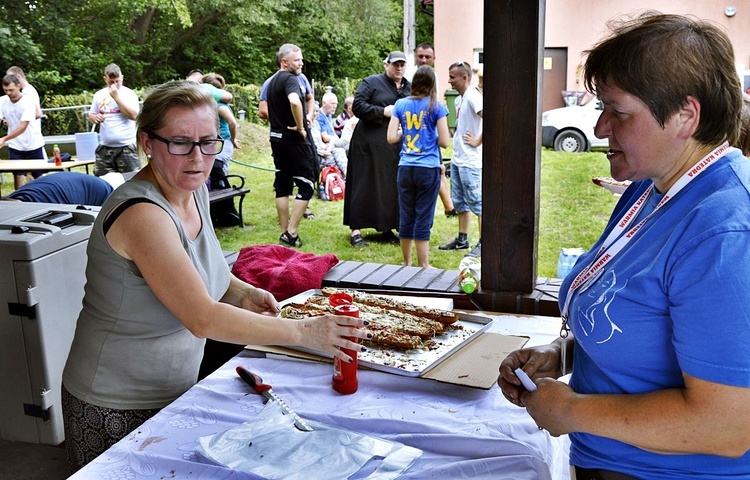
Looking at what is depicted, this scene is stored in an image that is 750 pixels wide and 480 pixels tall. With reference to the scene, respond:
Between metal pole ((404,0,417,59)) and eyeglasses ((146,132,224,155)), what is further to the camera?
metal pole ((404,0,417,59))

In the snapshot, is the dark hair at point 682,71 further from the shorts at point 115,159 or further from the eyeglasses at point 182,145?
the shorts at point 115,159

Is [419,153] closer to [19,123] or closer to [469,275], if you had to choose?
[469,275]

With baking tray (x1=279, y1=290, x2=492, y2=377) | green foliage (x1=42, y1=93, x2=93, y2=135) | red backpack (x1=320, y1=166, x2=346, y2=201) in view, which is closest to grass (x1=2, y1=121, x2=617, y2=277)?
red backpack (x1=320, y1=166, x2=346, y2=201)

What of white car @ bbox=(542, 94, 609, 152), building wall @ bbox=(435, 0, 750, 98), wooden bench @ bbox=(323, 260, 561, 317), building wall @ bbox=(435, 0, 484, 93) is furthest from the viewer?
building wall @ bbox=(435, 0, 484, 93)

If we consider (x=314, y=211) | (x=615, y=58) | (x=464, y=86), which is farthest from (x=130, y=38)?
(x=615, y=58)

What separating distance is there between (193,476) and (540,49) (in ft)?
6.53

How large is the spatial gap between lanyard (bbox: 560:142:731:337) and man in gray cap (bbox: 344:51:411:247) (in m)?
5.07

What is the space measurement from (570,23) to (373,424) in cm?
1615

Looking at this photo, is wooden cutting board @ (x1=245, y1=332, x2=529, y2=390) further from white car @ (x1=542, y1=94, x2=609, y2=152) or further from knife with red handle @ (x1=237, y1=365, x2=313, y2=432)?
white car @ (x1=542, y1=94, x2=609, y2=152)

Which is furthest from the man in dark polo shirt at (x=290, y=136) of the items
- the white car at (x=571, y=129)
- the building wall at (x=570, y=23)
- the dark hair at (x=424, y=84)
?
the building wall at (x=570, y=23)

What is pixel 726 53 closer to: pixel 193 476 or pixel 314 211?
pixel 193 476

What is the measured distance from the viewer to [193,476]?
1435 mm

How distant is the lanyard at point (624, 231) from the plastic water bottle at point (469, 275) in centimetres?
131

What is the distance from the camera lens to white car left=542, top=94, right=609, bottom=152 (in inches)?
474
